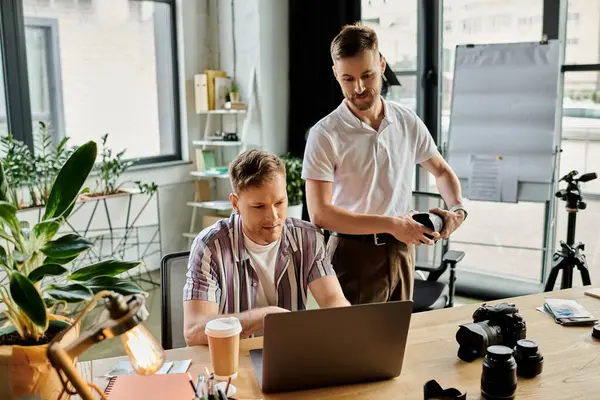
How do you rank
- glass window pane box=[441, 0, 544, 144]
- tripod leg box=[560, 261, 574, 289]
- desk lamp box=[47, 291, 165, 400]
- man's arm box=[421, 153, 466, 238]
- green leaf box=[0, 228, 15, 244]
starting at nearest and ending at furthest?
desk lamp box=[47, 291, 165, 400] → green leaf box=[0, 228, 15, 244] → man's arm box=[421, 153, 466, 238] → tripod leg box=[560, 261, 574, 289] → glass window pane box=[441, 0, 544, 144]

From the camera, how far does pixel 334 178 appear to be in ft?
7.30

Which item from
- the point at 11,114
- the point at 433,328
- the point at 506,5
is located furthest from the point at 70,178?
the point at 506,5

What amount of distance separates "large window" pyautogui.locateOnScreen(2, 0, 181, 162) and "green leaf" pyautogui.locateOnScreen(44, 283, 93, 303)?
10.9 ft

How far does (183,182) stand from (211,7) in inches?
55.8

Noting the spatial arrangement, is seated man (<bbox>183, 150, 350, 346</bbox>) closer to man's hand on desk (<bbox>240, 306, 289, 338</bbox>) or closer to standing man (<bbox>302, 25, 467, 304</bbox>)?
man's hand on desk (<bbox>240, 306, 289, 338</bbox>)

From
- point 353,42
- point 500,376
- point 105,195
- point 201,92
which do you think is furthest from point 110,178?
point 500,376

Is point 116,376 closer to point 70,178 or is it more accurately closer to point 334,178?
point 70,178

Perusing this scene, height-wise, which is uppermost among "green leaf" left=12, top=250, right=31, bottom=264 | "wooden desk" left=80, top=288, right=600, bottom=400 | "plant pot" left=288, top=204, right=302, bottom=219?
"green leaf" left=12, top=250, right=31, bottom=264

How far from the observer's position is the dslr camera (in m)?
1.52

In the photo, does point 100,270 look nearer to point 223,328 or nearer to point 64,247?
point 64,247

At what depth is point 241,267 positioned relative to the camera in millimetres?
1793

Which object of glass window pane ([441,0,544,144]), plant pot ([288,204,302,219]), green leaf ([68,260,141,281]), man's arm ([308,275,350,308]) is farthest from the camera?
plant pot ([288,204,302,219])

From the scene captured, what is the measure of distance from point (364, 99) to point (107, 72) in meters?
2.91

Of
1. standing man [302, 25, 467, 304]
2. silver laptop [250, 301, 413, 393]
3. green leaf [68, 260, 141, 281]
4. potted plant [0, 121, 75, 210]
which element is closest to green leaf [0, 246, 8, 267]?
green leaf [68, 260, 141, 281]
